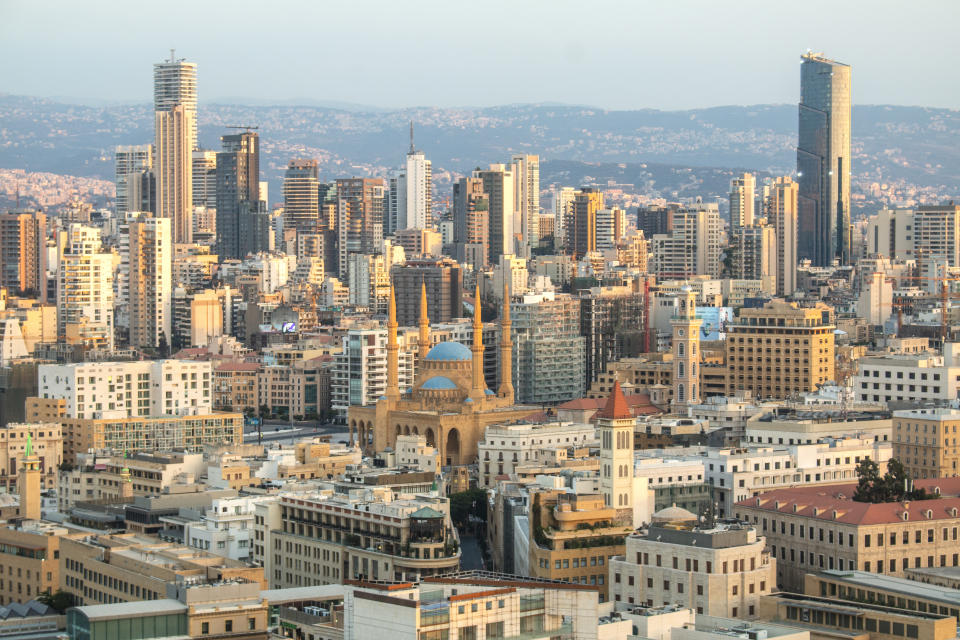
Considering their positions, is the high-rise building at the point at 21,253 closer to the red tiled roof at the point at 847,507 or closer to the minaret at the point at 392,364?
the minaret at the point at 392,364

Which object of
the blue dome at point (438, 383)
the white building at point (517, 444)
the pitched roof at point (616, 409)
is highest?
the pitched roof at point (616, 409)

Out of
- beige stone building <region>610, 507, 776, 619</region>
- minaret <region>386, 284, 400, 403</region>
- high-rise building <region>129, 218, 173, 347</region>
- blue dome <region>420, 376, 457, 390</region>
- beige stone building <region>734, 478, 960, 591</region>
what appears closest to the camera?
beige stone building <region>610, 507, 776, 619</region>

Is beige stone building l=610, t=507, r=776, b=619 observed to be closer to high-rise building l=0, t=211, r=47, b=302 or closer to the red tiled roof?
the red tiled roof

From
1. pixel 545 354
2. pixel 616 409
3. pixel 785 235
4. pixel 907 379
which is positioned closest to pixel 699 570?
pixel 616 409

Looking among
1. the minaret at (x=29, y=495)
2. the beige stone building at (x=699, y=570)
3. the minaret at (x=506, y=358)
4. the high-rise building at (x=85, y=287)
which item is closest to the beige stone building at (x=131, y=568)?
the beige stone building at (x=699, y=570)

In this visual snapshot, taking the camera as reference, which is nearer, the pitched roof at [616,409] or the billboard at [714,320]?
the pitched roof at [616,409]

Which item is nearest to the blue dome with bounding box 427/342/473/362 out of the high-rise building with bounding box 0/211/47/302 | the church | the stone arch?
the church

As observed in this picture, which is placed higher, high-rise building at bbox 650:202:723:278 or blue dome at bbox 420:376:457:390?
high-rise building at bbox 650:202:723:278

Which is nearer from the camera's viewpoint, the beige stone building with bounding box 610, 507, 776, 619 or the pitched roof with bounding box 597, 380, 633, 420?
the beige stone building with bounding box 610, 507, 776, 619
